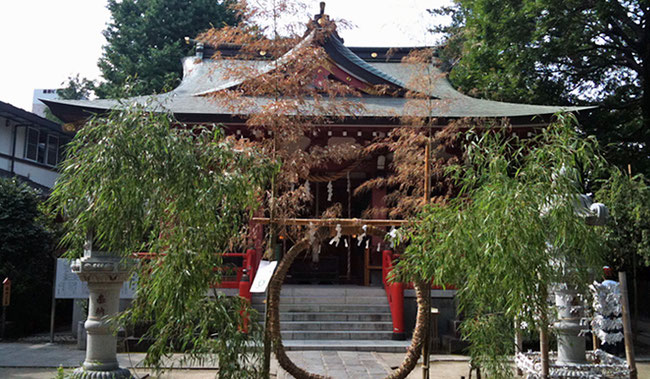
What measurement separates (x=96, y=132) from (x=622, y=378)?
6.45 meters

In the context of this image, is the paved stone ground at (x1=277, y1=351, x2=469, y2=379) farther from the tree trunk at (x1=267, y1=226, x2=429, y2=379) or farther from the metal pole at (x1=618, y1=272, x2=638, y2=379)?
the metal pole at (x1=618, y1=272, x2=638, y2=379)

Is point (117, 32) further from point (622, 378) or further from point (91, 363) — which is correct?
point (622, 378)

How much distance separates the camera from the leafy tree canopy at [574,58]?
48.2 feet

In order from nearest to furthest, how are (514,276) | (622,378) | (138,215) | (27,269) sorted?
(514,276) → (138,215) → (622,378) → (27,269)

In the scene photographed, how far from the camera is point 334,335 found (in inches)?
402

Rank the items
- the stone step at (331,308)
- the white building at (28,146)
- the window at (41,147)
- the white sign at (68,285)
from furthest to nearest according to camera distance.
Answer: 1. the window at (41,147)
2. the white building at (28,146)
3. the stone step at (331,308)
4. the white sign at (68,285)

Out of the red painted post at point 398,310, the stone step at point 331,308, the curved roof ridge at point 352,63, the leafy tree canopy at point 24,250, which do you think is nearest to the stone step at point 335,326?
the red painted post at point 398,310

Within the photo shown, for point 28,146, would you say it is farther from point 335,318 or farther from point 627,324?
point 627,324

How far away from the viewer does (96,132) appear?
5113mm

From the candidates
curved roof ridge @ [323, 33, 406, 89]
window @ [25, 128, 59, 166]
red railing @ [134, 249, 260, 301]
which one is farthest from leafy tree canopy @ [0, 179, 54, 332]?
curved roof ridge @ [323, 33, 406, 89]

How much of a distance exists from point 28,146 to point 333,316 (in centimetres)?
1393

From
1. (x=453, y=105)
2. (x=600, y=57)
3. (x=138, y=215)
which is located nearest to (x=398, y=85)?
(x=453, y=105)

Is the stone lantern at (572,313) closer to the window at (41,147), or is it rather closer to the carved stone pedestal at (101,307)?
the carved stone pedestal at (101,307)

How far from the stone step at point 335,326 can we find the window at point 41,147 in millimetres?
13280
